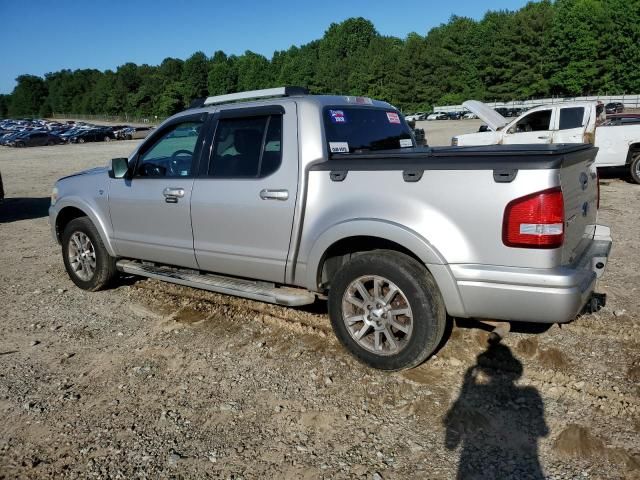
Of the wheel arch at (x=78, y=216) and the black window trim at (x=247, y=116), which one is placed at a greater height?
the black window trim at (x=247, y=116)

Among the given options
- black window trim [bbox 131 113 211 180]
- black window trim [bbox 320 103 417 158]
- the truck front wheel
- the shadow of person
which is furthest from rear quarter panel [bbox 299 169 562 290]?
the truck front wheel

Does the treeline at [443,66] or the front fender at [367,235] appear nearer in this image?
the front fender at [367,235]

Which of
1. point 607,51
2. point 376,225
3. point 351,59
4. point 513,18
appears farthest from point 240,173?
point 351,59

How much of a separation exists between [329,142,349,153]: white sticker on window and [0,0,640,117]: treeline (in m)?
78.1

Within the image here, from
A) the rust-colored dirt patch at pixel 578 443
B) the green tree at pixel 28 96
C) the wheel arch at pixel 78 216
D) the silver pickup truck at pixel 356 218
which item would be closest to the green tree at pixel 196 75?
the green tree at pixel 28 96

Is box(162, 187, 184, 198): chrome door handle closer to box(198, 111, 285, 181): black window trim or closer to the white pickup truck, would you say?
box(198, 111, 285, 181): black window trim

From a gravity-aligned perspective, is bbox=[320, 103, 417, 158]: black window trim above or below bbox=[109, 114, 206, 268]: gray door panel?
above

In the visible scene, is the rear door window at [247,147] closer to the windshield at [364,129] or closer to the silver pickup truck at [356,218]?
the silver pickup truck at [356,218]

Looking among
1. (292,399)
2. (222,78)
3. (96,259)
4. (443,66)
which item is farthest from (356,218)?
(222,78)

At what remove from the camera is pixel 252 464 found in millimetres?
3039

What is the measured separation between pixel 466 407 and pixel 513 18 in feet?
299

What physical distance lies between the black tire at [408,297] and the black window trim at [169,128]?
1.76m

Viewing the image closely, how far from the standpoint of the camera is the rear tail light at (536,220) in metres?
3.20

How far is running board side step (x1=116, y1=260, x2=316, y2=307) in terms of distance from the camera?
4297mm
